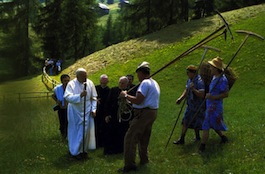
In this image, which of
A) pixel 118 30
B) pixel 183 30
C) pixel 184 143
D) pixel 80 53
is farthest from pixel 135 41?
pixel 118 30

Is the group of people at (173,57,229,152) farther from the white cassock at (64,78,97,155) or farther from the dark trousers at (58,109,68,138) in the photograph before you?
the dark trousers at (58,109,68,138)

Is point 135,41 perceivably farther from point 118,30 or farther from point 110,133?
point 118,30

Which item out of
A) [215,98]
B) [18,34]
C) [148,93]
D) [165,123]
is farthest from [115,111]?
[18,34]

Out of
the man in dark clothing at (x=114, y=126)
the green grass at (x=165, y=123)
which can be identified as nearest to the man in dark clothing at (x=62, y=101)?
the green grass at (x=165, y=123)

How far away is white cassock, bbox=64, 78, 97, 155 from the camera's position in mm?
10312

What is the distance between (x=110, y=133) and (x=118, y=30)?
4115 inches

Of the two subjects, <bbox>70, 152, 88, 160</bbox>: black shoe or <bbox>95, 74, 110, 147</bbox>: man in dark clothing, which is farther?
<bbox>95, 74, 110, 147</bbox>: man in dark clothing

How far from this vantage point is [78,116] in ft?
34.2

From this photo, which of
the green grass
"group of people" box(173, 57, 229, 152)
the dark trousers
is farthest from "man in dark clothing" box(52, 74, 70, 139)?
"group of people" box(173, 57, 229, 152)

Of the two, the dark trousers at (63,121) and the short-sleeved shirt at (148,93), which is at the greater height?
the short-sleeved shirt at (148,93)

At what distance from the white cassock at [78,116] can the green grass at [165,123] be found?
0.45 meters

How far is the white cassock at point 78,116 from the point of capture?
10.3 metres

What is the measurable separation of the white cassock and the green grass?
1.46ft

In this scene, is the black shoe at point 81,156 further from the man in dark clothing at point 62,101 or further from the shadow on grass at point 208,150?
the shadow on grass at point 208,150
